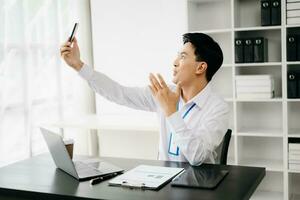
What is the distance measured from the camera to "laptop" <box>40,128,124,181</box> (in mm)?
1765

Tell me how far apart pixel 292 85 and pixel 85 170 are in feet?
6.41

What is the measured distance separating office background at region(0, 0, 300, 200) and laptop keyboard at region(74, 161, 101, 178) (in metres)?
1.44

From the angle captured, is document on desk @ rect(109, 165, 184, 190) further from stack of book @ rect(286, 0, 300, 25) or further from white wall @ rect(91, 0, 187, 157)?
white wall @ rect(91, 0, 187, 157)

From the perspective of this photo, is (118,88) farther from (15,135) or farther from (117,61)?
(117,61)

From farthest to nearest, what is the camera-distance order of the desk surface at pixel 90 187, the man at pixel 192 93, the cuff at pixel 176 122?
the man at pixel 192 93
the cuff at pixel 176 122
the desk surface at pixel 90 187

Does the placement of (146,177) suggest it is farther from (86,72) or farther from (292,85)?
(292,85)

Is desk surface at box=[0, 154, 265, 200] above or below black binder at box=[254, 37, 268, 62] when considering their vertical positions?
below

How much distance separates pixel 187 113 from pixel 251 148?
5.41 feet

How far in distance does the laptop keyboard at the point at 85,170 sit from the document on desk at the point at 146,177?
0.13 m

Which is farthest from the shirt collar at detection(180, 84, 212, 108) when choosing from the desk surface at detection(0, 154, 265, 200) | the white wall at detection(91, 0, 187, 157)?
the white wall at detection(91, 0, 187, 157)

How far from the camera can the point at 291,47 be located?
3.19m

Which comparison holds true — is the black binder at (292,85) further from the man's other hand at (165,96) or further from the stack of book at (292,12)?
the man's other hand at (165,96)

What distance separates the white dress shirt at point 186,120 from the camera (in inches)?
74.1

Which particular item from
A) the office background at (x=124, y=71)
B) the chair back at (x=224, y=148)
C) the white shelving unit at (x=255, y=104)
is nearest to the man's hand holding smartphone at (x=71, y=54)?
the chair back at (x=224, y=148)
